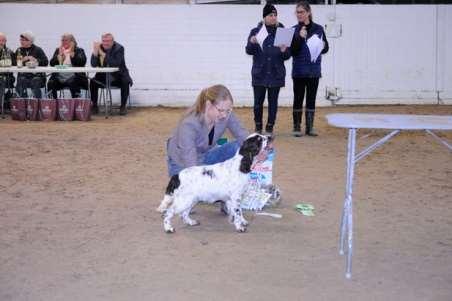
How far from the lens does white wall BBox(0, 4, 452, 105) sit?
13.4 meters

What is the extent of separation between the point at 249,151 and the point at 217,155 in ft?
2.06

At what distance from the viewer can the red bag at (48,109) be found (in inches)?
443

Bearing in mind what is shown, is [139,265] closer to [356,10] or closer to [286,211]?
[286,211]

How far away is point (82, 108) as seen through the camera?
444 inches

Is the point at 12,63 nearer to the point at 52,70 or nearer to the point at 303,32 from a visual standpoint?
the point at 52,70

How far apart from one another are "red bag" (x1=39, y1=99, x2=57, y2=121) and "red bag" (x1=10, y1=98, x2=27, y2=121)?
246 millimetres

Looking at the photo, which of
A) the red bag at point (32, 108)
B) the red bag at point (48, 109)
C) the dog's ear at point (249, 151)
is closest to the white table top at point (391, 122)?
the dog's ear at point (249, 151)

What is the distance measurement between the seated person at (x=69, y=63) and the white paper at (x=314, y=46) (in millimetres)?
4377

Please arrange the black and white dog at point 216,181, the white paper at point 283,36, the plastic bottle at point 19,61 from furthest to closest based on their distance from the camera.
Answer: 1. the plastic bottle at point 19,61
2. the white paper at point 283,36
3. the black and white dog at point 216,181

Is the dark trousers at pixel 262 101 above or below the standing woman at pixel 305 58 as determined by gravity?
below

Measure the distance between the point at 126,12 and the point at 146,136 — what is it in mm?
4509

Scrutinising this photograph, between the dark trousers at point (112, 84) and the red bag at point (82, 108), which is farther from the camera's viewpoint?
the dark trousers at point (112, 84)

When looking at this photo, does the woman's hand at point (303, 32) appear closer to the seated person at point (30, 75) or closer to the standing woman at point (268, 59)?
the standing woman at point (268, 59)

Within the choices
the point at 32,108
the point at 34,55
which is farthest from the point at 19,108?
the point at 34,55
